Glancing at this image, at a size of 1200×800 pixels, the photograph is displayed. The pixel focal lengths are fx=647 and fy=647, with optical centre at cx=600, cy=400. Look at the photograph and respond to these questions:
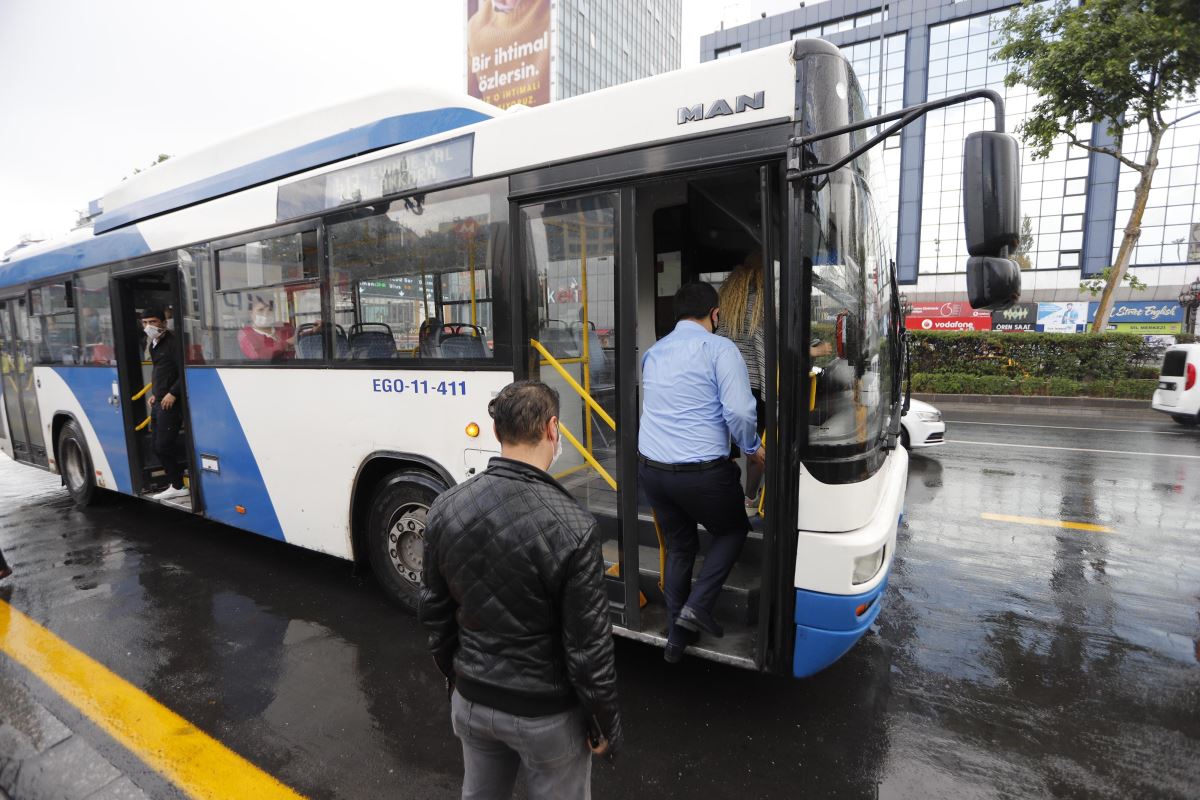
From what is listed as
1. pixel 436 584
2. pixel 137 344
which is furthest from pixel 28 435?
pixel 436 584

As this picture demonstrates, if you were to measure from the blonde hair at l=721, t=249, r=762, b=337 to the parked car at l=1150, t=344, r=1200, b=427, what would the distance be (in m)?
11.7

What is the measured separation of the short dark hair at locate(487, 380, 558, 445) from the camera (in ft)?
5.55

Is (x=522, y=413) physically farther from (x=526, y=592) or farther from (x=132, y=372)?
(x=132, y=372)

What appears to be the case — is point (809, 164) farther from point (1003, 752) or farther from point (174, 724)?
point (174, 724)

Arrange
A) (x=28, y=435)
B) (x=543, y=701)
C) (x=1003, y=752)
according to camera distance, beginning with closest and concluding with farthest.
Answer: (x=543, y=701)
(x=1003, y=752)
(x=28, y=435)

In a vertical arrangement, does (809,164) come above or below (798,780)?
Result: above

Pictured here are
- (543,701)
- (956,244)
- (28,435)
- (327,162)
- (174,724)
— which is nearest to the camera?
(543,701)

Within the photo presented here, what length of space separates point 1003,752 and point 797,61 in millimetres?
3102

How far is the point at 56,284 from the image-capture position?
665 centimetres

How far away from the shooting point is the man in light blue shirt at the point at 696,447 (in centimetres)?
293

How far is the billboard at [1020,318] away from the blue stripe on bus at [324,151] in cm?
4008

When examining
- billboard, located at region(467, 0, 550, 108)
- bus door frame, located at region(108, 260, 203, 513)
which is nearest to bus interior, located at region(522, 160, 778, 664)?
bus door frame, located at region(108, 260, 203, 513)

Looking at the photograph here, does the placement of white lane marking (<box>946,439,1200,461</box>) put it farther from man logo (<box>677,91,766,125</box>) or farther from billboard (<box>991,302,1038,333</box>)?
billboard (<box>991,302,1038,333</box>)

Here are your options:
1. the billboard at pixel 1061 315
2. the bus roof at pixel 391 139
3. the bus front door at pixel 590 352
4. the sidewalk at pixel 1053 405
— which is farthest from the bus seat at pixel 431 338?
the billboard at pixel 1061 315
